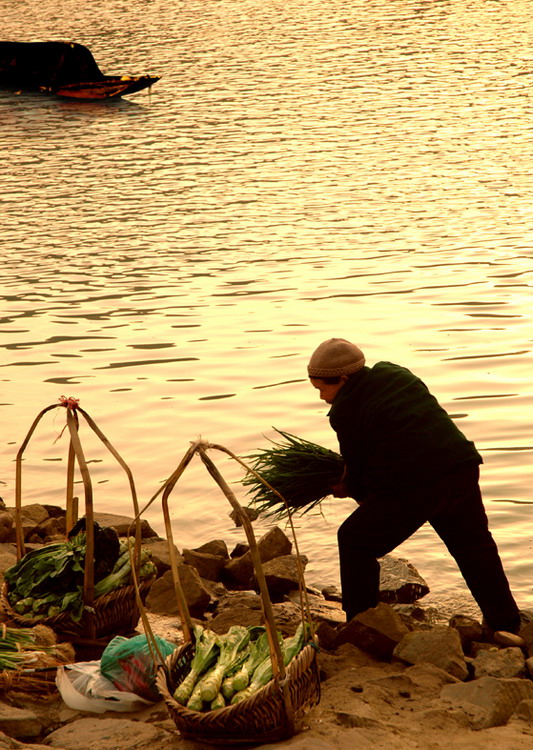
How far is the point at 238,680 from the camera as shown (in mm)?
4348

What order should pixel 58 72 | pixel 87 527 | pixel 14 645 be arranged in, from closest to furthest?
pixel 14 645 < pixel 87 527 < pixel 58 72

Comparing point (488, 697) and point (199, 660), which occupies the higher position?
point (199, 660)

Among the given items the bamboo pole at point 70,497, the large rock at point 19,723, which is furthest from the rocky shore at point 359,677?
the bamboo pole at point 70,497

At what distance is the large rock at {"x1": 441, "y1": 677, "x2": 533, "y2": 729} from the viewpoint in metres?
4.54

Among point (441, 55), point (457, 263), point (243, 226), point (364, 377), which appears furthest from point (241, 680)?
point (441, 55)

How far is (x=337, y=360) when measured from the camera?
5.23 metres

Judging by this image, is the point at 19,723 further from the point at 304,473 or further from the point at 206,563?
the point at 206,563

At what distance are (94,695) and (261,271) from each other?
10.3 metres

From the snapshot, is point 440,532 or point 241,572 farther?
point 241,572

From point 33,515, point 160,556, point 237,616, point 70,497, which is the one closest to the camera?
point 70,497

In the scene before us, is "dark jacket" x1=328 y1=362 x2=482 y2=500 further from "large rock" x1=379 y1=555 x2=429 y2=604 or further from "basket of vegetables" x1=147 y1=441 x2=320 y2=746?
"large rock" x1=379 y1=555 x2=429 y2=604

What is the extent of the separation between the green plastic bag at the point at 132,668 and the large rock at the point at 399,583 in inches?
77.1

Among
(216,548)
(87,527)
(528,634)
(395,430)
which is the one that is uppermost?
(395,430)

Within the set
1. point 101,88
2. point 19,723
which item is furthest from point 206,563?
point 101,88
